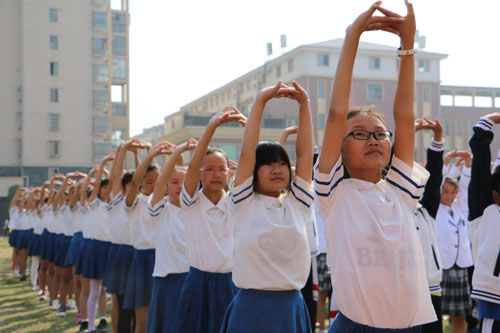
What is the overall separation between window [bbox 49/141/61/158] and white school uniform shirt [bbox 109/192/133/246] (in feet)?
125

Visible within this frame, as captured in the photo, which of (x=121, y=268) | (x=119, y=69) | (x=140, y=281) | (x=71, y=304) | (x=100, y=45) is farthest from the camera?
(x=119, y=69)

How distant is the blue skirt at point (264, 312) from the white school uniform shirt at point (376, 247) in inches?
32.5

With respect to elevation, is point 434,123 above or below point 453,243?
above

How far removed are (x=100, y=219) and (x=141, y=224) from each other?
81.4 inches

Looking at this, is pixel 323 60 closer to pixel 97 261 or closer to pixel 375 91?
pixel 375 91

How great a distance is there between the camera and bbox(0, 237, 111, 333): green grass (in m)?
8.48

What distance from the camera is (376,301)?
261 centimetres

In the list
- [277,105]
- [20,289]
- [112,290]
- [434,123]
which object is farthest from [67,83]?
[434,123]

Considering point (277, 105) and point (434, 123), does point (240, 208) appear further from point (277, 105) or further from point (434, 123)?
point (277, 105)

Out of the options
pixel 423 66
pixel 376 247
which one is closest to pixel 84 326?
pixel 376 247

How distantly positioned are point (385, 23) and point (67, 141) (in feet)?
141

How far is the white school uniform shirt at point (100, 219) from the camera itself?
8.02 metres

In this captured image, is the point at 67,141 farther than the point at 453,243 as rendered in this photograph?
Yes

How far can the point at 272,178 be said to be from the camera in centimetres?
372
